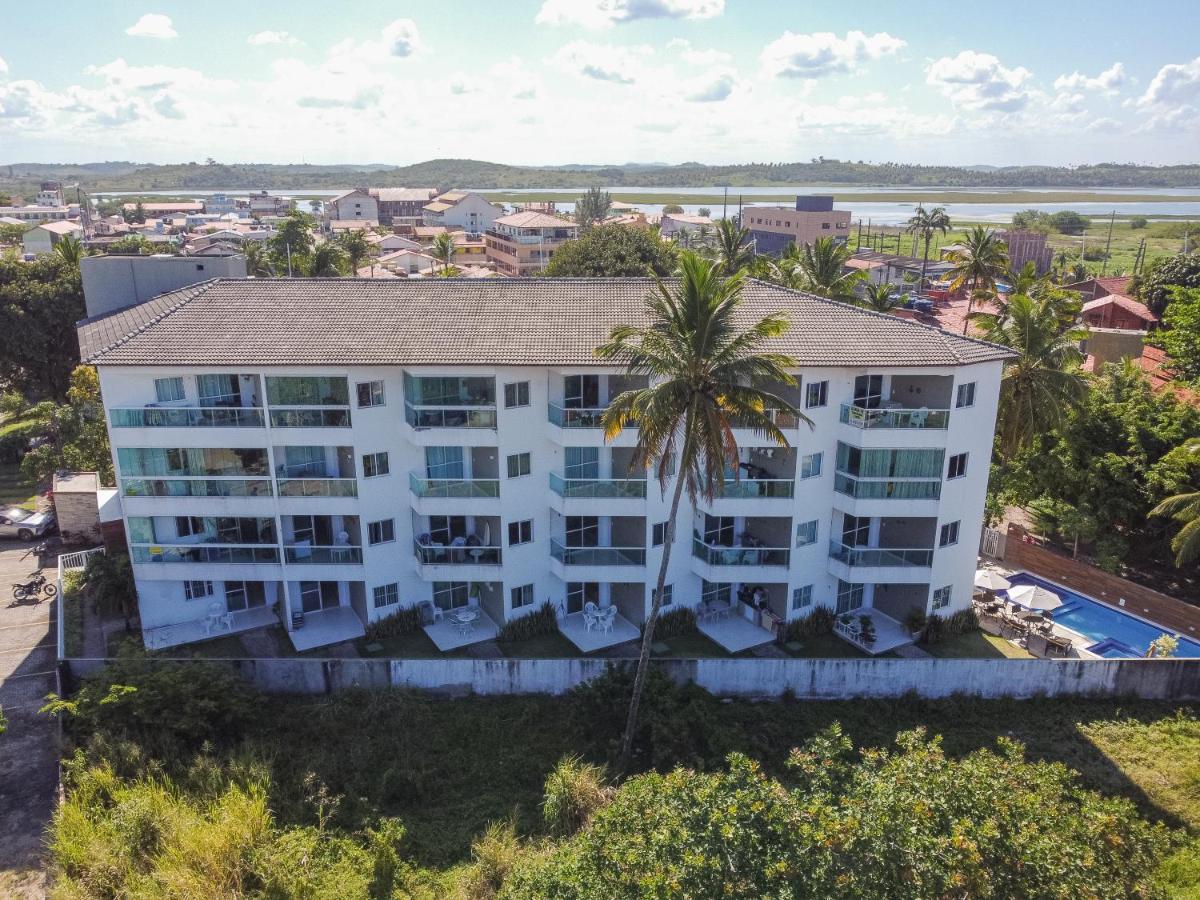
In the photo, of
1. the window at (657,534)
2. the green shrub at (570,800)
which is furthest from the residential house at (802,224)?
the green shrub at (570,800)

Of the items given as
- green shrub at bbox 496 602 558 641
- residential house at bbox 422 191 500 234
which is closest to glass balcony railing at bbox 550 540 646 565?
green shrub at bbox 496 602 558 641

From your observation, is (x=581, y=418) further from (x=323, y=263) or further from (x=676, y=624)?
(x=323, y=263)

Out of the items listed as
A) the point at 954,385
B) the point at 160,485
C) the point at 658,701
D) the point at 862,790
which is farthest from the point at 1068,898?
the point at 160,485

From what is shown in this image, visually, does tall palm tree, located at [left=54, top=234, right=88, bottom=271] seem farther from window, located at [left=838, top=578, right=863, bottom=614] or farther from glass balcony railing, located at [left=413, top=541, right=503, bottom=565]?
window, located at [left=838, top=578, right=863, bottom=614]

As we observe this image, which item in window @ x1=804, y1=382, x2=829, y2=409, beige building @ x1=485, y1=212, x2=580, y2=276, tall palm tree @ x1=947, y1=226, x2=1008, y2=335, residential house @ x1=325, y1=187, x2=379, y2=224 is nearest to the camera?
window @ x1=804, y1=382, x2=829, y2=409

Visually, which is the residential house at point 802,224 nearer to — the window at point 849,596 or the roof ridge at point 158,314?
the window at point 849,596

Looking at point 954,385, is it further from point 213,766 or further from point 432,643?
point 213,766
